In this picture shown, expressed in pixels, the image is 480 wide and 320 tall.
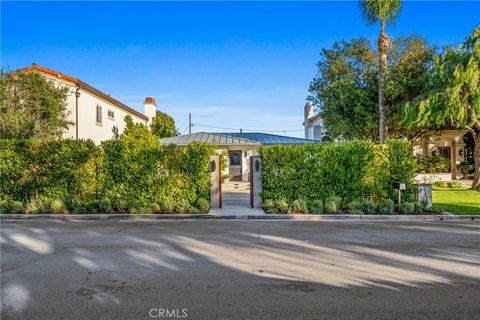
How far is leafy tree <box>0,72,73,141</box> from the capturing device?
1712 centimetres

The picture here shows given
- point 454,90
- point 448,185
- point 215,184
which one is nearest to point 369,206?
point 215,184

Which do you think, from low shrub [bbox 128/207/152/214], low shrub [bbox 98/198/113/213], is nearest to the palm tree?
low shrub [bbox 128/207/152/214]

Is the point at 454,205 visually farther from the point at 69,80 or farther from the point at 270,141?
the point at 69,80

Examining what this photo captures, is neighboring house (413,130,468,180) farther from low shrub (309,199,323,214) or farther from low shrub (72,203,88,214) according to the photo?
low shrub (72,203,88,214)

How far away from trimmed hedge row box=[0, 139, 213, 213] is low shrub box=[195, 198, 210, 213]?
202 millimetres

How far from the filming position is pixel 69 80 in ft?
66.4

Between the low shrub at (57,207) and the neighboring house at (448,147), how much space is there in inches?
888

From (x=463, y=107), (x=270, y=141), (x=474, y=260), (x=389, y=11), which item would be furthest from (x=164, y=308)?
(x=270, y=141)

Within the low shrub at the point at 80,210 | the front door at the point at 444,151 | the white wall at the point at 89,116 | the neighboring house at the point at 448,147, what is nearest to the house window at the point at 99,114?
the white wall at the point at 89,116

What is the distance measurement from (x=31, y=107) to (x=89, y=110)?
408 centimetres

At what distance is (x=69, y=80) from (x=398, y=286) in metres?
21.3

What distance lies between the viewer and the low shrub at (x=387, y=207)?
10961mm

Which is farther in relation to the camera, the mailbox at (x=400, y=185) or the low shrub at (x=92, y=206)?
the low shrub at (x=92, y=206)

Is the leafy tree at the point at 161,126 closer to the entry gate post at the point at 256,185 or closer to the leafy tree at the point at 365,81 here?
the leafy tree at the point at 365,81
